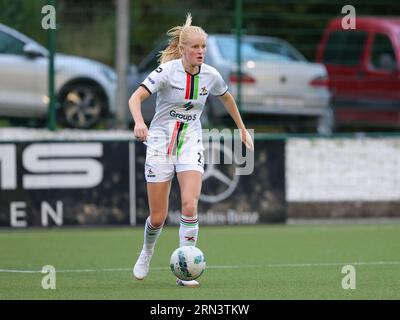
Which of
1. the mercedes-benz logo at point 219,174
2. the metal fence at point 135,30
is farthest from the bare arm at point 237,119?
the metal fence at point 135,30

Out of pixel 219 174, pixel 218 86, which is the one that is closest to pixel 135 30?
pixel 219 174

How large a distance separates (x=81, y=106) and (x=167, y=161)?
6.87 metres

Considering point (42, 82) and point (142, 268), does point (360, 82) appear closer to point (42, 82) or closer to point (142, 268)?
point (42, 82)

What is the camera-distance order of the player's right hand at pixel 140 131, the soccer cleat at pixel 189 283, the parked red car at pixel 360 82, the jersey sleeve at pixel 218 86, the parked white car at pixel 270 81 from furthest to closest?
the parked red car at pixel 360 82 → the parked white car at pixel 270 81 → the jersey sleeve at pixel 218 86 → the soccer cleat at pixel 189 283 → the player's right hand at pixel 140 131

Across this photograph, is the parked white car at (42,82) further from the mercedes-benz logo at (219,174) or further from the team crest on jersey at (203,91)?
the team crest on jersey at (203,91)

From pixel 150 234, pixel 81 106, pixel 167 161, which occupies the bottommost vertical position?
pixel 150 234

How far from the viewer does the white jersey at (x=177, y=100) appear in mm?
8648

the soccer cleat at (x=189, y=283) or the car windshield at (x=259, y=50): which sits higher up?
the car windshield at (x=259, y=50)

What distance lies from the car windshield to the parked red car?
1.92 feet

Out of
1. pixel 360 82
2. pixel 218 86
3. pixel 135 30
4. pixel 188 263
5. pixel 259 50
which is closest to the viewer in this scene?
pixel 188 263

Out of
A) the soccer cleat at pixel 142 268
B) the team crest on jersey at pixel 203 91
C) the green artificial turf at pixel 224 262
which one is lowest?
the green artificial turf at pixel 224 262

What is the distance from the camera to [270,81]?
1544 cm

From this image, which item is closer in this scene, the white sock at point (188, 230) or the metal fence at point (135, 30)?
the white sock at point (188, 230)

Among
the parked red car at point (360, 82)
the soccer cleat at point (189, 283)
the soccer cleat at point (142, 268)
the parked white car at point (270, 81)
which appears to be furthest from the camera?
the parked red car at point (360, 82)
